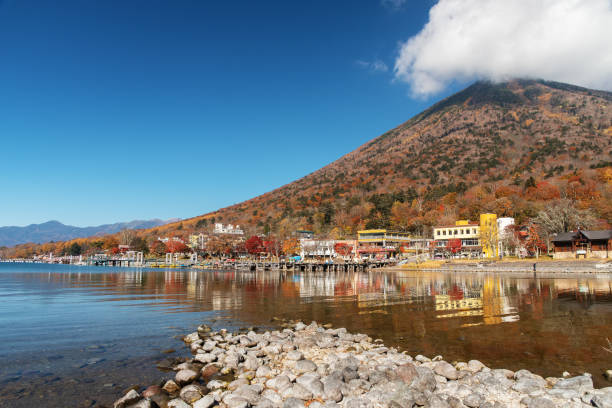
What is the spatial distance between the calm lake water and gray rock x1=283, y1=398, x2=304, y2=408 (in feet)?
13.9

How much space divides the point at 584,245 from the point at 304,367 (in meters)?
62.9

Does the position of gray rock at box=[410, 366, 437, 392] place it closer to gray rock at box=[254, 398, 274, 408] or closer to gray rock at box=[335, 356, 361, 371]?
gray rock at box=[335, 356, 361, 371]

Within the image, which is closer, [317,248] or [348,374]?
[348,374]

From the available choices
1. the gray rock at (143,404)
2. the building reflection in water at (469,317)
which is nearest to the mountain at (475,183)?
the building reflection in water at (469,317)

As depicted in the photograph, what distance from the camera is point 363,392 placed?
8680 mm

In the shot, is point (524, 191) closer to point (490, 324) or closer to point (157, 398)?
point (490, 324)

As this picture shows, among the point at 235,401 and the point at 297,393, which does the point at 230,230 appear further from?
the point at 235,401

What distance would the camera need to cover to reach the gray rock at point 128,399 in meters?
8.20

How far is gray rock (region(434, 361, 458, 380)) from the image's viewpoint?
9383mm

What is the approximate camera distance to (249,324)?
17781 mm

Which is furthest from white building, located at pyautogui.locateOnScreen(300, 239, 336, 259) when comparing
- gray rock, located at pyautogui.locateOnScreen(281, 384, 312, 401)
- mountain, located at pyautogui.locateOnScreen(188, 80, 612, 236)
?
gray rock, located at pyautogui.locateOnScreen(281, 384, 312, 401)

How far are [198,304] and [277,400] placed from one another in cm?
1819

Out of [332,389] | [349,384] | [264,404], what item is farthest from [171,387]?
[349,384]

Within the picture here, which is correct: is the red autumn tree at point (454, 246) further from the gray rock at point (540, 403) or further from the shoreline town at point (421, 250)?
the gray rock at point (540, 403)
